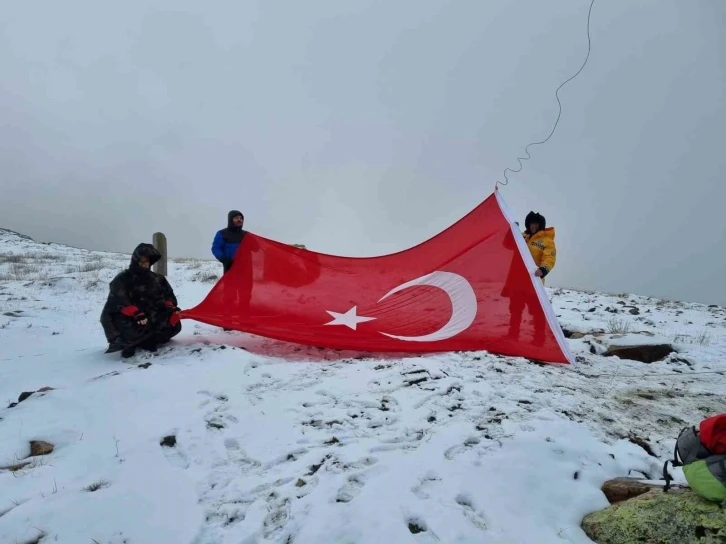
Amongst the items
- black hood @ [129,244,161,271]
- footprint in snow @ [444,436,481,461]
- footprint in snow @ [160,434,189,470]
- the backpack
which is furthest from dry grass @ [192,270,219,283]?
the backpack

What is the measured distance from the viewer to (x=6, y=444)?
3.39 meters

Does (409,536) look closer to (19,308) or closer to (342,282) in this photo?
(342,282)

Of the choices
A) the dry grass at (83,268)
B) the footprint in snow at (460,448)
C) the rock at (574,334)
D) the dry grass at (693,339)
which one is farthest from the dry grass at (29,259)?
the dry grass at (693,339)

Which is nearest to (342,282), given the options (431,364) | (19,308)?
(431,364)

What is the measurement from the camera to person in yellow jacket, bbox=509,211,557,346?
5574 millimetres

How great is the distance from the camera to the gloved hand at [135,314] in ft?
17.8

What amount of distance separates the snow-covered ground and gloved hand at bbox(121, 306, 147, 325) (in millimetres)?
505

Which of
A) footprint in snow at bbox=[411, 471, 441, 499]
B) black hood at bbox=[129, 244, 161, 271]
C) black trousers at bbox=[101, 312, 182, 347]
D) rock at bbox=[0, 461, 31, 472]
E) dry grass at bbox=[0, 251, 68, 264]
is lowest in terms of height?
rock at bbox=[0, 461, 31, 472]

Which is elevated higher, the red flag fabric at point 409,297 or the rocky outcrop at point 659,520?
the red flag fabric at point 409,297

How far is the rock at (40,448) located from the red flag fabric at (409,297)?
269 centimetres

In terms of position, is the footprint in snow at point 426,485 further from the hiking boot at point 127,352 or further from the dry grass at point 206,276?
the dry grass at point 206,276

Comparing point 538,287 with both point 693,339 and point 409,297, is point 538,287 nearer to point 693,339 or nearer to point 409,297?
point 409,297

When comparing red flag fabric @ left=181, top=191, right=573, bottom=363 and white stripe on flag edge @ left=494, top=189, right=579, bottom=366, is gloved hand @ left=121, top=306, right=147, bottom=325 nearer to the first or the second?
red flag fabric @ left=181, top=191, right=573, bottom=363

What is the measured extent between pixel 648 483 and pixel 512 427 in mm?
993
